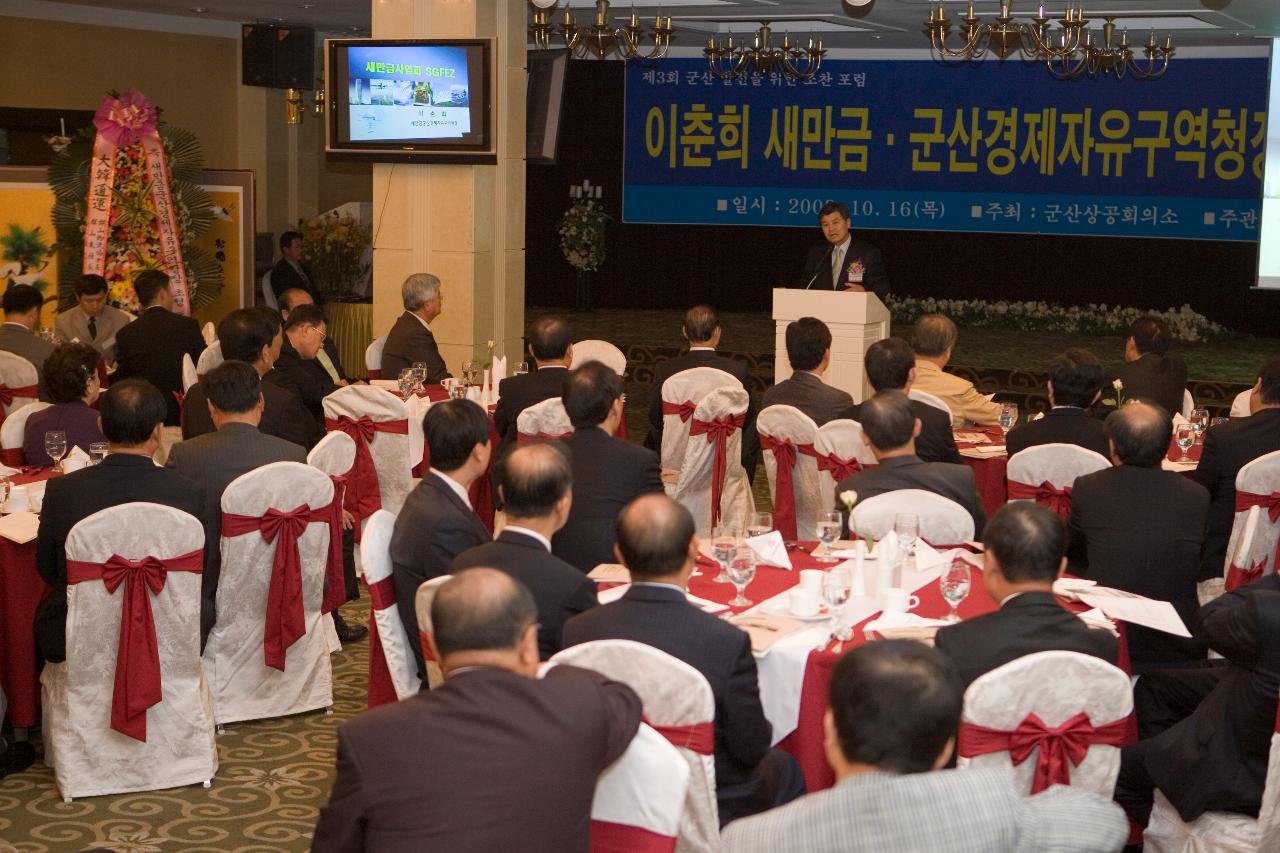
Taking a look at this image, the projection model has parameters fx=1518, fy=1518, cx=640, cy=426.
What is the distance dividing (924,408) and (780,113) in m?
11.4

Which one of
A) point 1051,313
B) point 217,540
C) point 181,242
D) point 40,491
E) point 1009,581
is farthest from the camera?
point 1051,313

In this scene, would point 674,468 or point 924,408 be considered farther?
point 674,468

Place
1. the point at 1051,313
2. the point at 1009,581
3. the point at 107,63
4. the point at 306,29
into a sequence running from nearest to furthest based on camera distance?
the point at 1009,581
the point at 107,63
the point at 306,29
the point at 1051,313

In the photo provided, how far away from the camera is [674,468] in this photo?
7094 mm

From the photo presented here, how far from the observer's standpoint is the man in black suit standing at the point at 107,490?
14.4 ft

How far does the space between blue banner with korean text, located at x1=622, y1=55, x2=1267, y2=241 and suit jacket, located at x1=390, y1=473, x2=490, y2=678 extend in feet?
42.2

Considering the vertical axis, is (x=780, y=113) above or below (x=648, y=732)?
above

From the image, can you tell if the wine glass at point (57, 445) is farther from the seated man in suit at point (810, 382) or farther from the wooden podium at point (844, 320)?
the wooden podium at point (844, 320)

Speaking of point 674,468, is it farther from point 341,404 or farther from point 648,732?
point 648,732

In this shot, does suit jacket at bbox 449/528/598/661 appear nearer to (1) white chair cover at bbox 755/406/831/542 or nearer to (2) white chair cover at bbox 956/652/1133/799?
(2) white chair cover at bbox 956/652/1133/799

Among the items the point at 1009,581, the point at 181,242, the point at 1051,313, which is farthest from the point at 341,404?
the point at 1051,313

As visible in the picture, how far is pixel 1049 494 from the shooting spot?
5320 mm

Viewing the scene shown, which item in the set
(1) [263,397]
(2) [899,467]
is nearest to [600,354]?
(1) [263,397]

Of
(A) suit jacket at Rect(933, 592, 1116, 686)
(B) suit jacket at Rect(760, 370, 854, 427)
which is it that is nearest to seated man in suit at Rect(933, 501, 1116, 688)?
(A) suit jacket at Rect(933, 592, 1116, 686)
